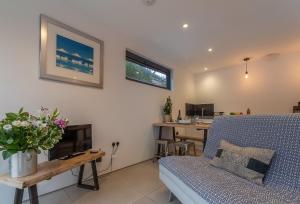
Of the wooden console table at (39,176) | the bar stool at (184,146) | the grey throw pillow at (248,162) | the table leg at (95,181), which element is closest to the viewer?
the wooden console table at (39,176)

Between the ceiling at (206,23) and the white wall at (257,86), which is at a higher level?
the ceiling at (206,23)

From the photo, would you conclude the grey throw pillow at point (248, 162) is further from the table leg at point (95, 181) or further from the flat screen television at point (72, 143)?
the flat screen television at point (72, 143)

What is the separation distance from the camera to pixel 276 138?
4.95ft

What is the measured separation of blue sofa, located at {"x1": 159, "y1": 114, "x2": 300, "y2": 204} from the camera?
116 cm

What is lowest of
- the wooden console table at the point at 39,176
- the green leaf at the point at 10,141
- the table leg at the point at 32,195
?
the table leg at the point at 32,195

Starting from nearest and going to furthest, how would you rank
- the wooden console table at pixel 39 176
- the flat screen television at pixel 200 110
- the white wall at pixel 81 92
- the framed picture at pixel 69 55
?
the wooden console table at pixel 39 176 < the white wall at pixel 81 92 < the framed picture at pixel 69 55 < the flat screen television at pixel 200 110

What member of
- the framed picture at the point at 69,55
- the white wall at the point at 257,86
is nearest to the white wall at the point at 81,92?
the framed picture at the point at 69,55

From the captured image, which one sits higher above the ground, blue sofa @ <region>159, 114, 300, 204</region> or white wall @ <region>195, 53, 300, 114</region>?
white wall @ <region>195, 53, 300, 114</region>

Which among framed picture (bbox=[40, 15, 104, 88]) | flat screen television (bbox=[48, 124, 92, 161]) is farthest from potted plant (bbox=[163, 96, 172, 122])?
flat screen television (bbox=[48, 124, 92, 161])

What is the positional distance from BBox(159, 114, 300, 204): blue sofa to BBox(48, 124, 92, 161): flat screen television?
105cm

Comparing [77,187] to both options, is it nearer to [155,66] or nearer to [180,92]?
[155,66]

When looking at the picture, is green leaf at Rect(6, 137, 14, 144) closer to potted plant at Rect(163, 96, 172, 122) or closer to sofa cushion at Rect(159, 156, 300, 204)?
sofa cushion at Rect(159, 156, 300, 204)

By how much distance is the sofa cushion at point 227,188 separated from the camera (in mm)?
1096

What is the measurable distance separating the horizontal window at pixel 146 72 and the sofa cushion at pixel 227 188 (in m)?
2.12
